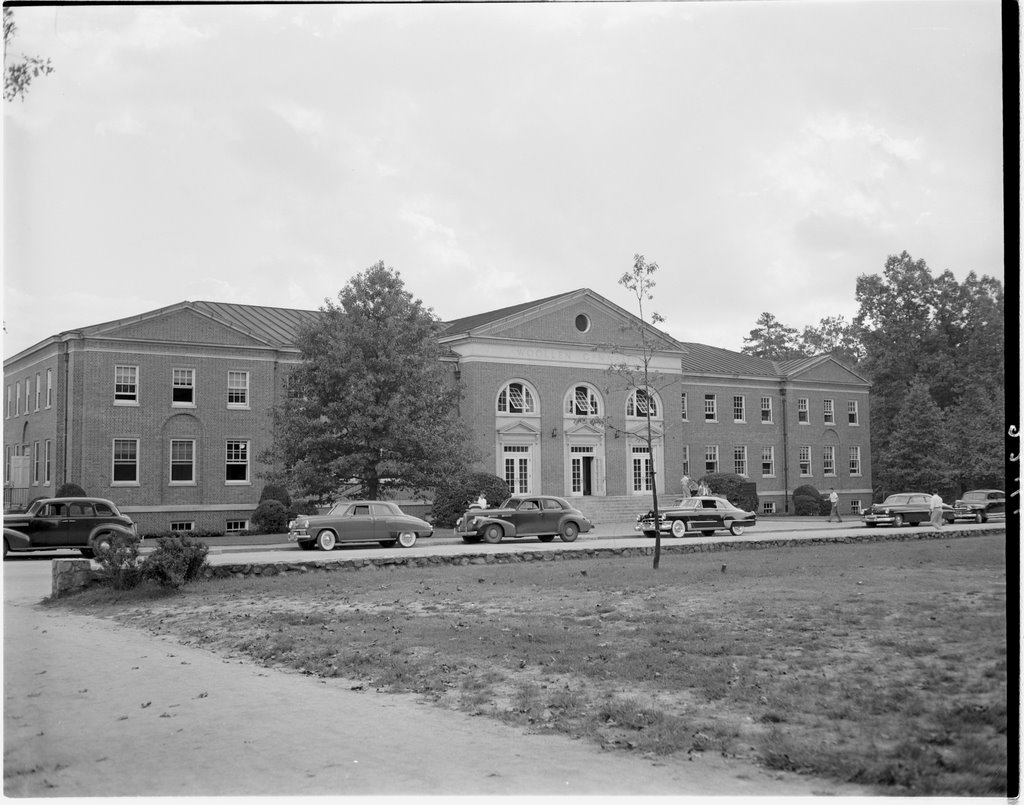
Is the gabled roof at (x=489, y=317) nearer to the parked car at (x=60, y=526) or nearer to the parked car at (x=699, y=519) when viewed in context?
the parked car at (x=699, y=519)

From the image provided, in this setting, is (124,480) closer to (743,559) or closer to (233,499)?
(233,499)

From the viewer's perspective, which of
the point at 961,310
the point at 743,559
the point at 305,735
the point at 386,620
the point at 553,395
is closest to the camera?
the point at 305,735

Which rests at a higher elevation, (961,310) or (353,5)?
(353,5)

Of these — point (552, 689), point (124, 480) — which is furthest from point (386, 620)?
point (124, 480)

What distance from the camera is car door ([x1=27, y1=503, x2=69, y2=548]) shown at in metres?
22.5

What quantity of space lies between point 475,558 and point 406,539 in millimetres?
5345

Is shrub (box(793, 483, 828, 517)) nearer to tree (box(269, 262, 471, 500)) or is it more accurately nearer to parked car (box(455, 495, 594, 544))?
tree (box(269, 262, 471, 500))

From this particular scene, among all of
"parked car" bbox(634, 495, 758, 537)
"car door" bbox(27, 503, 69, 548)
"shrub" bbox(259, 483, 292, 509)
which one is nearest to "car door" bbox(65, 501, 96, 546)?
"car door" bbox(27, 503, 69, 548)

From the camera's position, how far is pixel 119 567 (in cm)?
1492

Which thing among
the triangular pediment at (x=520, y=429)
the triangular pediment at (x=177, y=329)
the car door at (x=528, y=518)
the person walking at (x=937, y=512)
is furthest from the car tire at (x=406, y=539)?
the triangular pediment at (x=520, y=429)

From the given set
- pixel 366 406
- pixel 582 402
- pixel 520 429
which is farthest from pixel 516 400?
pixel 366 406

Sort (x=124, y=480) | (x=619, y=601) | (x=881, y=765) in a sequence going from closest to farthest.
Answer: (x=881, y=765)
(x=619, y=601)
(x=124, y=480)

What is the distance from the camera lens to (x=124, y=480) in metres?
31.5

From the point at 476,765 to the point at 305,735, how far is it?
4.55 ft
